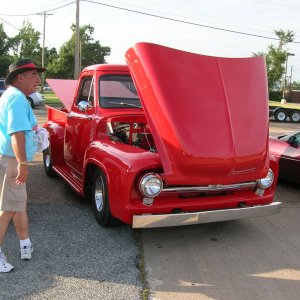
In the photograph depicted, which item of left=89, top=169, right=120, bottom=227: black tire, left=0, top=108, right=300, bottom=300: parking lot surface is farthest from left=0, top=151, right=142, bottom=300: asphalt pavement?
left=89, top=169, right=120, bottom=227: black tire

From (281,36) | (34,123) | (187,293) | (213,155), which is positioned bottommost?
(187,293)

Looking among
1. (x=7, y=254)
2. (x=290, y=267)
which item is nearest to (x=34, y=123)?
(x=7, y=254)

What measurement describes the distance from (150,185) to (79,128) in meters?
2.18

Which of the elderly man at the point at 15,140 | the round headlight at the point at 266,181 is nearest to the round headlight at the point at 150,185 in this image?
the elderly man at the point at 15,140

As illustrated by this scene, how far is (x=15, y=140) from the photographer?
12.0ft

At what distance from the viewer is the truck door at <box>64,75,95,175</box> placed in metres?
5.86

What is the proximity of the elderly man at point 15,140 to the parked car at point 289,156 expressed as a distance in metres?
4.60

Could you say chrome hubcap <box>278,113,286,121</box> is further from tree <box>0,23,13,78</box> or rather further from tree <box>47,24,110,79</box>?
tree <box>47,24,110,79</box>

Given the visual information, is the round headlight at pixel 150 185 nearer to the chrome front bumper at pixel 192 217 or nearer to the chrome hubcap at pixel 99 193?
the chrome front bumper at pixel 192 217

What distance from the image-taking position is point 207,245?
474cm

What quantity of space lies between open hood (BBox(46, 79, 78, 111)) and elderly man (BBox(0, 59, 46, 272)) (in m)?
3.09

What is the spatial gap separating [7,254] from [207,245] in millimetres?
2037

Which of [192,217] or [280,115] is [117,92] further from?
[280,115]

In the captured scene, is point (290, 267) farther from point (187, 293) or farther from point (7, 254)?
point (7, 254)
